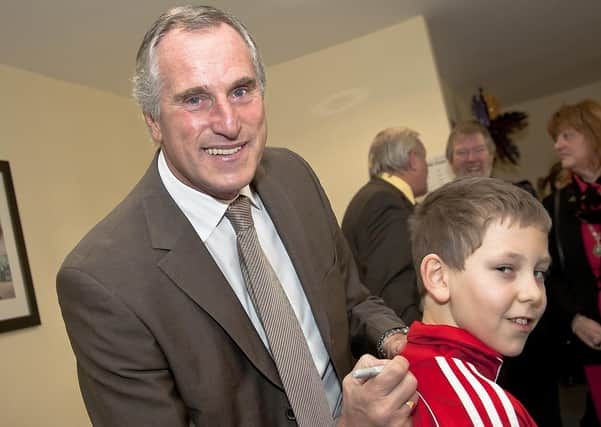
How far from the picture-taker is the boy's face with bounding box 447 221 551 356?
3.79 ft

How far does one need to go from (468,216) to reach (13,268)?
2833 mm

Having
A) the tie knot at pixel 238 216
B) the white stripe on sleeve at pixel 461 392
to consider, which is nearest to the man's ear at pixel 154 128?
the tie knot at pixel 238 216

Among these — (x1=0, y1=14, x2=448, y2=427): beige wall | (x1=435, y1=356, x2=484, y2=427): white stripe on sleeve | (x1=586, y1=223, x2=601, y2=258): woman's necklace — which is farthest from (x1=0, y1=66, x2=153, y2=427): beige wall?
(x1=586, y1=223, x2=601, y2=258): woman's necklace

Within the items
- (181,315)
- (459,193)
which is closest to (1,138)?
(181,315)

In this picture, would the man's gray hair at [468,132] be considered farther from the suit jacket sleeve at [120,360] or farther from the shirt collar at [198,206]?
the suit jacket sleeve at [120,360]

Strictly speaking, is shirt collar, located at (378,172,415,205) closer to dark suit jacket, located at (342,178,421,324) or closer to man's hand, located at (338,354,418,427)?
dark suit jacket, located at (342,178,421,324)

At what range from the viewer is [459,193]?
128 cm

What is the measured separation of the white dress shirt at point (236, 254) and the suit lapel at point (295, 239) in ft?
0.13

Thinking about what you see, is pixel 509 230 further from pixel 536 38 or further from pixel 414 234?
pixel 536 38

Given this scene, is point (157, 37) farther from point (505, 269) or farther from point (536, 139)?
point (536, 139)

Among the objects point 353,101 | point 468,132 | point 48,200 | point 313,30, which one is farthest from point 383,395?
point 353,101

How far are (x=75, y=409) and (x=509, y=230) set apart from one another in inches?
123

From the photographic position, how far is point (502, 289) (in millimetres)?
1153

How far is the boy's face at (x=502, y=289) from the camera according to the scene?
115 cm
